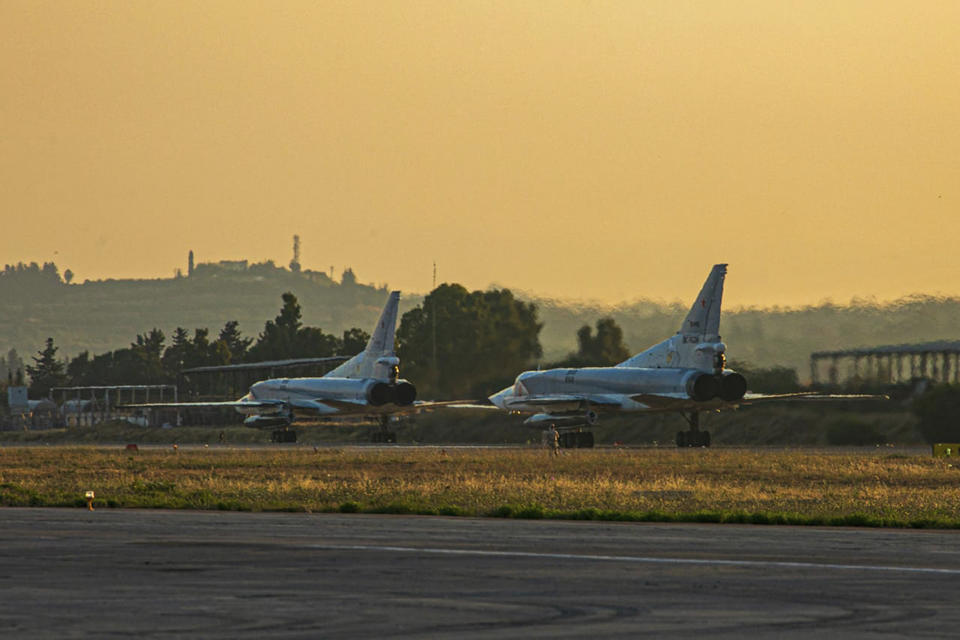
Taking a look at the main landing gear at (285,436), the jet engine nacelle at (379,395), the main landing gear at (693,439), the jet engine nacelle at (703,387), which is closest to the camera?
the jet engine nacelle at (703,387)

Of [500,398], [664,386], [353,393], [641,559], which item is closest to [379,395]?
[353,393]

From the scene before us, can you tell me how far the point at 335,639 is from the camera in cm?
1362

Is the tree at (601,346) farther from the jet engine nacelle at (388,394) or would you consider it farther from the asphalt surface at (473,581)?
the asphalt surface at (473,581)

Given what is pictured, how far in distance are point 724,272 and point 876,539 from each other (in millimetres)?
→ 62279

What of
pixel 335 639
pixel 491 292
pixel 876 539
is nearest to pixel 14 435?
pixel 491 292

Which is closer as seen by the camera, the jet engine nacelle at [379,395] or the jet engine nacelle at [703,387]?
the jet engine nacelle at [703,387]

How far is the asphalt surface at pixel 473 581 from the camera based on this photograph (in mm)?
14611

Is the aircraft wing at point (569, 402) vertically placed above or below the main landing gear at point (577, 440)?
above

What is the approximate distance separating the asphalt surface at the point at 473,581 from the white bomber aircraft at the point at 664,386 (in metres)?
58.9

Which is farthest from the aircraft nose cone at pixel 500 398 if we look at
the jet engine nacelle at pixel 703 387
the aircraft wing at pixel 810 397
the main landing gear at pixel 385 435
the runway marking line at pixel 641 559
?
the runway marking line at pixel 641 559

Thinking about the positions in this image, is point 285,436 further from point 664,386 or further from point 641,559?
point 641,559

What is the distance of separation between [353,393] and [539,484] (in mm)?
64728

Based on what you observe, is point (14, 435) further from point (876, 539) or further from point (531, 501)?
point (876, 539)

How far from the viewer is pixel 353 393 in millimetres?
110125
